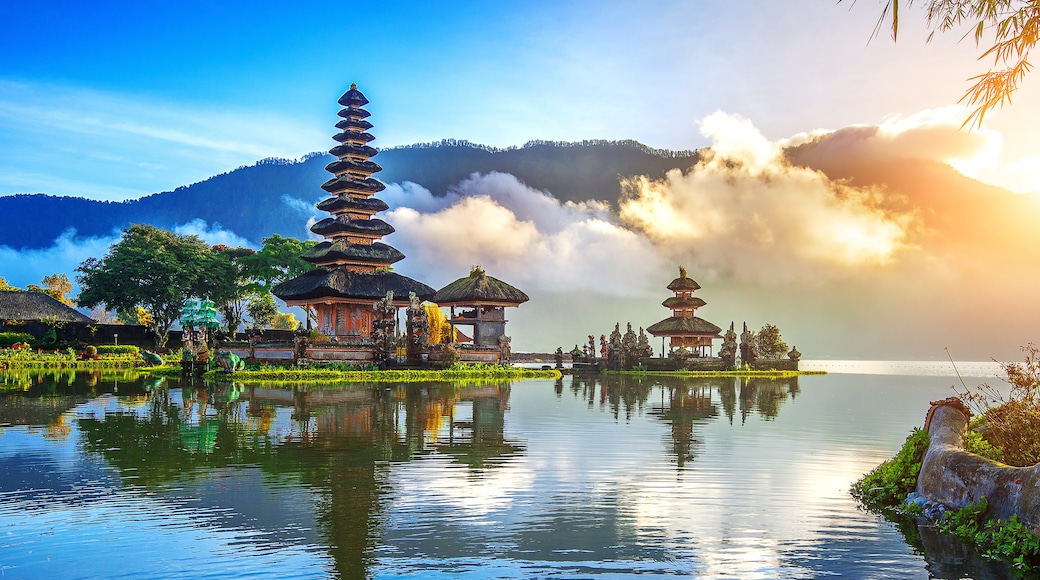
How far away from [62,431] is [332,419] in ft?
17.9

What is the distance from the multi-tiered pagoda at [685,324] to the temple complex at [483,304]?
15.1 meters

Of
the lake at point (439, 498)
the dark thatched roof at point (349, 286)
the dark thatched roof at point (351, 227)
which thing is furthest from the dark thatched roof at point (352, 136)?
the lake at point (439, 498)

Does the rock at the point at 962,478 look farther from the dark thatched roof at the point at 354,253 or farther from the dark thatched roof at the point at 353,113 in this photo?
the dark thatched roof at the point at 353,113

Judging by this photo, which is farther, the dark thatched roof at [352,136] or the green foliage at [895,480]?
the dark thatched roof at [352,136]

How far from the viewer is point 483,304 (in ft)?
159

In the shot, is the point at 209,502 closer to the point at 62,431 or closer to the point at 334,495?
the point at 334,495

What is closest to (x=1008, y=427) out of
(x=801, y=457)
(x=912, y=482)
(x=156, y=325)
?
(x=912, y=482)

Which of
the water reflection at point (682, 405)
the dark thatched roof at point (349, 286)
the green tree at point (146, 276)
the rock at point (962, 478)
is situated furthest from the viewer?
the green tree at point (146, 276)

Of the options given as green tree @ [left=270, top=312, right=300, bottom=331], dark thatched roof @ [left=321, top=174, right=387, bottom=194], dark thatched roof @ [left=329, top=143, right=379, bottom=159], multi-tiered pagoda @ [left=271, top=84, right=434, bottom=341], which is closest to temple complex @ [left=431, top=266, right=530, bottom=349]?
multi-tiered pagoda @ [left=271, top=84, right=434, bottom=341]

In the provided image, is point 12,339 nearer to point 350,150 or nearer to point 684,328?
point 350,150

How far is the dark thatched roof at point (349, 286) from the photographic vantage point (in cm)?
4594

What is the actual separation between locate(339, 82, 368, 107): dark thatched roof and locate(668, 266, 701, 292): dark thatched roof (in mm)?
27359

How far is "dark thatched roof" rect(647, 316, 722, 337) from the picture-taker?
→ 59156 mm

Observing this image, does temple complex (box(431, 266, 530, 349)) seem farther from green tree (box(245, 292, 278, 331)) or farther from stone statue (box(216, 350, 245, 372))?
green tree (box(245, 292, 278, 331))
